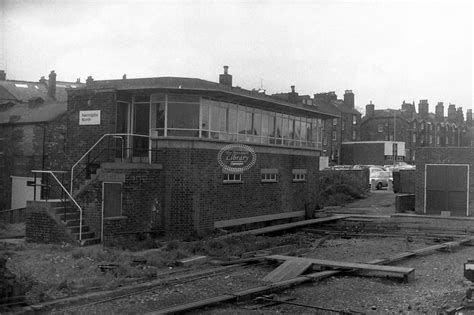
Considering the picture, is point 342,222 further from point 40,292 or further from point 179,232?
point 40,292

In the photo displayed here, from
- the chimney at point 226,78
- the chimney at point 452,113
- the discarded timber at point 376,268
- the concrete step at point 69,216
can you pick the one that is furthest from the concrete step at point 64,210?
the chimney at point 452,113

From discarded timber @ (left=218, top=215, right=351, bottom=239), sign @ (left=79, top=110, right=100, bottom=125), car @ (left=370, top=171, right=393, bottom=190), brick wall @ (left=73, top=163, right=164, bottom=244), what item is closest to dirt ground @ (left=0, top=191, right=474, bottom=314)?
brick wall @ (left=73, top=163, right=164, bottom=244)

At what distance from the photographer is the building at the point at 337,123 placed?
7331 cm

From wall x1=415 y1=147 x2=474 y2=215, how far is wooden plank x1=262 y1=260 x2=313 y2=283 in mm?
17893

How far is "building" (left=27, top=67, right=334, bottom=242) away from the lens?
17.2 metres

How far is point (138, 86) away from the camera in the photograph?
1855 cm

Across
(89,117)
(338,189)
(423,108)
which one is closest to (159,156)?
(89,117)

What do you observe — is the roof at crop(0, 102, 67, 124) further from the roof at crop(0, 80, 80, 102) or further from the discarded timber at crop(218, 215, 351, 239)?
the roof at crop(0, 80, 80, 102)

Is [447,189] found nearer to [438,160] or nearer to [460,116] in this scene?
[438,160]

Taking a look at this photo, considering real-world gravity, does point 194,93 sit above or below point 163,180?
above

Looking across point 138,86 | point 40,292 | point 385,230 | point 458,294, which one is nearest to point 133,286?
point 40,292

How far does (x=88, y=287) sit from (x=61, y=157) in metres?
11.5

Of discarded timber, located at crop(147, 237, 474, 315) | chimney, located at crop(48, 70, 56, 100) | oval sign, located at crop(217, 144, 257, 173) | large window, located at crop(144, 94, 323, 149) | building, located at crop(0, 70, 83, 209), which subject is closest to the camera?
discarded timber, located at crop(147, 237, 474, 315)

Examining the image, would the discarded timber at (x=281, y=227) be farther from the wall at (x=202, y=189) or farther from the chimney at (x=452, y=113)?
the chimney at (x=452, y=113)
